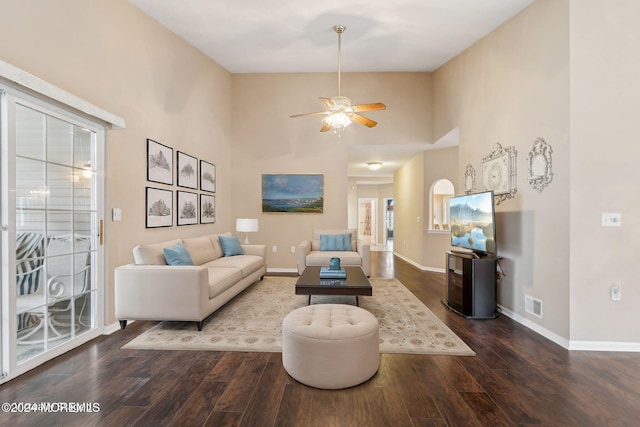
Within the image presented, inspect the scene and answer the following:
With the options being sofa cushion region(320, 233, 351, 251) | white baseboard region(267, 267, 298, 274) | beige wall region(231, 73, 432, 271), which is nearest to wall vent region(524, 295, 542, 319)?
sofa cushion region(320, 233, 351, 251)

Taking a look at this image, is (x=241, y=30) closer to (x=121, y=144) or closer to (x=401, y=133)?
(x=121, y=144)

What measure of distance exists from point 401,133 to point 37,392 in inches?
239

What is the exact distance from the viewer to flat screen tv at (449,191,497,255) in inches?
129

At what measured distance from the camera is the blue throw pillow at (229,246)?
4.79m

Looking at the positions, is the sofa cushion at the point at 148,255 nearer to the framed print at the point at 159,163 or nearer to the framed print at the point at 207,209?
the framed print at the point at 159,163

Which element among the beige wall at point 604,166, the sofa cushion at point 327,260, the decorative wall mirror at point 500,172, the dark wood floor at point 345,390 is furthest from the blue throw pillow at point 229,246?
the beige wall at point 604,166

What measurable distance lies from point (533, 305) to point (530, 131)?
6.06 ft

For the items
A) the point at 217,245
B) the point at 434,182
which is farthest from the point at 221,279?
the point at 434,182

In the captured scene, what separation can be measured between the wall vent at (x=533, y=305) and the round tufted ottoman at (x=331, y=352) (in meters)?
2.01

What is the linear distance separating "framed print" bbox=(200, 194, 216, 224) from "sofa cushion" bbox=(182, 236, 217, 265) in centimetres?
69

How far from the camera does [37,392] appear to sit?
196 centimetres

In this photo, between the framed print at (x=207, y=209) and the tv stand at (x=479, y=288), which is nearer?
the tv stand at (x=479, y=288)

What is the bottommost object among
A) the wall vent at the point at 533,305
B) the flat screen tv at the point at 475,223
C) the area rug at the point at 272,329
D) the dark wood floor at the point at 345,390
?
the dark wood floor at the point at 345,390

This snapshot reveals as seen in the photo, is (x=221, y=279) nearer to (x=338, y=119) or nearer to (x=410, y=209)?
(x=338, y=119)
